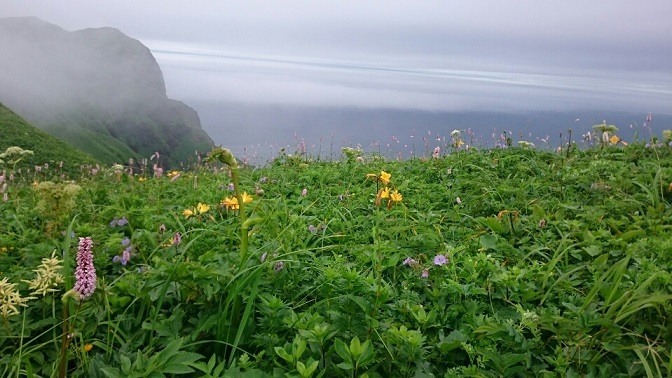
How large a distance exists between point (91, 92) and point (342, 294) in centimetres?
14985

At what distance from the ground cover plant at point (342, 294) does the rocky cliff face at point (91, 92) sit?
107m

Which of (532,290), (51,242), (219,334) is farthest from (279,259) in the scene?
(51,242)

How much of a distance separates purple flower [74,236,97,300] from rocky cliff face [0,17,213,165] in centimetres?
10803

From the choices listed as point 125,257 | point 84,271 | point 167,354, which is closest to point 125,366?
point 167,354

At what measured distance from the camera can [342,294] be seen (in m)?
2.23

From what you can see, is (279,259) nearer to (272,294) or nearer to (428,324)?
(272,294)

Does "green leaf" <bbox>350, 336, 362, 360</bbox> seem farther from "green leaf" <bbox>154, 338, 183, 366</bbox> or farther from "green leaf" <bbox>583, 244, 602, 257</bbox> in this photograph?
"green leaf" <bbox>583, 244, 602, 257</bbox>

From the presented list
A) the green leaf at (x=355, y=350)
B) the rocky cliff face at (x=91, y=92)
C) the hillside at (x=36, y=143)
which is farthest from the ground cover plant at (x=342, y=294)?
the rocky cliff face at (x=91, y=92)

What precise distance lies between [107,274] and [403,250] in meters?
1.57

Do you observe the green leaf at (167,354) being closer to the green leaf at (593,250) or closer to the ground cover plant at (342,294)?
the ground cover plant at (342,294)

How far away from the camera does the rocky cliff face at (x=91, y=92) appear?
115m

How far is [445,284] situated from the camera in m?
2.34

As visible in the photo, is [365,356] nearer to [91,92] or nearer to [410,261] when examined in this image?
[410,261]

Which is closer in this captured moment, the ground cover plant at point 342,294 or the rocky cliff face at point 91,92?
the ground cover plant at point 342,294
